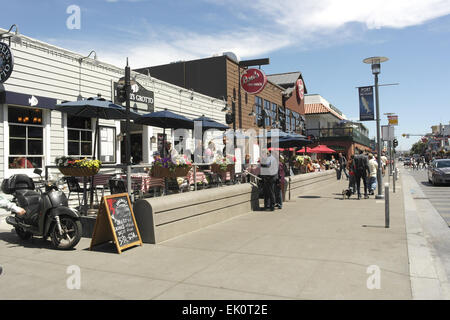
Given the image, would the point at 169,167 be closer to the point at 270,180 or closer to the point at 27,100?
the point at 270,180

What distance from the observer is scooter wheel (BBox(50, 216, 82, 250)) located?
6391mm

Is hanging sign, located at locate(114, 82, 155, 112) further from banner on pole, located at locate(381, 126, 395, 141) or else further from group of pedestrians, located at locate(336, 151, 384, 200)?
banner on pole, located at locate(381, 126, 395, 141)

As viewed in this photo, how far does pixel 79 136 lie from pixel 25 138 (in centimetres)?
199

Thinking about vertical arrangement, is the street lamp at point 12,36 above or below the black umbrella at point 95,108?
above

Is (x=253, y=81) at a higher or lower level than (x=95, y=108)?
higher

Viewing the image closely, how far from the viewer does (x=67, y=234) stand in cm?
650

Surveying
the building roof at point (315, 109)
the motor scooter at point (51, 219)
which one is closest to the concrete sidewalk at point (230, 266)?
the motor scooter at point (51, 219)

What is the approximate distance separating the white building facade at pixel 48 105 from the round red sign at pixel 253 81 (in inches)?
388

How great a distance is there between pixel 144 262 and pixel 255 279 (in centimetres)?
186

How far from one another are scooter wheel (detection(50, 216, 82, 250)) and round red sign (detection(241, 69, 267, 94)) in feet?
60.5

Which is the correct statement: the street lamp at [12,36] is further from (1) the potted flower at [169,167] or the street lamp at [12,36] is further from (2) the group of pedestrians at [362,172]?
(2) the group of pedestrians at [362,172]

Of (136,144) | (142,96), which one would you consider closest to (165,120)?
(142,96)

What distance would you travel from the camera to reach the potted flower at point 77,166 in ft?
24.1

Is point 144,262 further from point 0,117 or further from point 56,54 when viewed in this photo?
point 56,54
